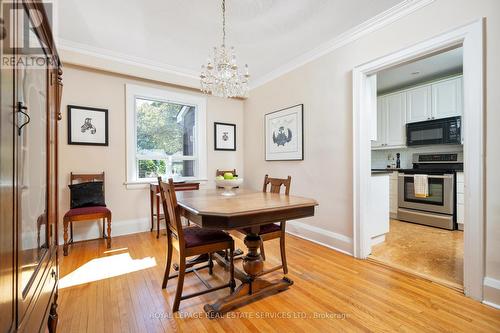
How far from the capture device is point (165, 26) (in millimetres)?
2625

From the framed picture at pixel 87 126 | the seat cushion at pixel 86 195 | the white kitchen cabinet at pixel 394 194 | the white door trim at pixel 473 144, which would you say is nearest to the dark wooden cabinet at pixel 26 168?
the seat cushion at pixel 86 195

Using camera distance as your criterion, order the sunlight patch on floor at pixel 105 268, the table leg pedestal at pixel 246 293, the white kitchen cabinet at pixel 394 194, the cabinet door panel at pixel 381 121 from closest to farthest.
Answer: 1. the table leg pedestal at pixel 246 293
2. the sunlight patch on floor at pixel 105 268
3. the white kitchen cabinet at pixel 394 194
4. the cabinet door panel at pixel 381 121

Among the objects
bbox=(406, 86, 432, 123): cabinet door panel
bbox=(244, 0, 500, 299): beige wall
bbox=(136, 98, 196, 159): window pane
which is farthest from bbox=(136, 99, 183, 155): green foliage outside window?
bbox=(406, 86, 432, 123): cabinet door panel

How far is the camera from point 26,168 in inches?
33.2

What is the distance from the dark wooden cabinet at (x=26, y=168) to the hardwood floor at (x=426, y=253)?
2.76 meters

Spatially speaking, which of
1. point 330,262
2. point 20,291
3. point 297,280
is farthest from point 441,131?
point 20,291

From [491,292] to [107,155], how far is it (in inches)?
169

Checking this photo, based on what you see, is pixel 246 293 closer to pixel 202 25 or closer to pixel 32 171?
pixel 32 171

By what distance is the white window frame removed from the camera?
3.52m

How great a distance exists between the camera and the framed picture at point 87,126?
10.2 feet

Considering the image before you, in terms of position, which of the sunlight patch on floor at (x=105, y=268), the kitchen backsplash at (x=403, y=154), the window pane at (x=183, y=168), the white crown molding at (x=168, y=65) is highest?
the white crown molding at (x=168, y=65)

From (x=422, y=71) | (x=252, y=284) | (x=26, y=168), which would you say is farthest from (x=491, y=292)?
(x=422, y=71)

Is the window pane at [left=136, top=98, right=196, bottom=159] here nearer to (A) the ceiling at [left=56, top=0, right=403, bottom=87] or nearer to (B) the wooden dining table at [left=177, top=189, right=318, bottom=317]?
(A) the ceiling at [left=56, top=0, right=403, bottom=87]

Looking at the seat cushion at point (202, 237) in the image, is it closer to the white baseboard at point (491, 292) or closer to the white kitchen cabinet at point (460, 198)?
the white baseboard at point (491, 292)
